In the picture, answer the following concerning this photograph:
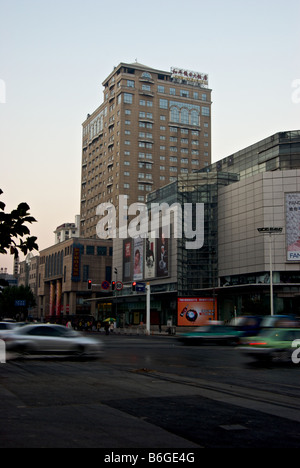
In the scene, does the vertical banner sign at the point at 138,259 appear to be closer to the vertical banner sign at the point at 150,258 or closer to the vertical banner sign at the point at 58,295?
the vertical banner sign at the point at 150,258

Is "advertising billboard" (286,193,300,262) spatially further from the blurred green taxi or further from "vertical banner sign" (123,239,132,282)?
the blurred green taxi

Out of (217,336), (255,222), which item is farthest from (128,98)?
(217,336)

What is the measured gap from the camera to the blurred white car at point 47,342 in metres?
19.3

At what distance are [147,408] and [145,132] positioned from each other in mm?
118578

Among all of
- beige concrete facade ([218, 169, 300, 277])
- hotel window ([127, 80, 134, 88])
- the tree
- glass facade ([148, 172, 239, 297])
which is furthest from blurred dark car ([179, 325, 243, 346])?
hotel window ([127, 80, 134, 88])

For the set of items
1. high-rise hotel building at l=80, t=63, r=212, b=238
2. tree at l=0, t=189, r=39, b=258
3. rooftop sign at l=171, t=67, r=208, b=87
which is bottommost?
tree at l=0, t=189, r=39, b=258

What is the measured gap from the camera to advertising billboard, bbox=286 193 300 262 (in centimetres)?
6500

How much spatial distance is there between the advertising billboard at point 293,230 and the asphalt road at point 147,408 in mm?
50780

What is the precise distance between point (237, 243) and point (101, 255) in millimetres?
52963

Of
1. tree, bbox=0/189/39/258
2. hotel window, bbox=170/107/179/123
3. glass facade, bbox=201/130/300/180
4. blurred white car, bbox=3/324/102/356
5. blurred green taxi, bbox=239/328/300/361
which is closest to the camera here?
tree, bbox=0/189/39/258

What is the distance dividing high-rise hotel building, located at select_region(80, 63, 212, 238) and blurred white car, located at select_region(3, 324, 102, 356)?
98.5 meters
